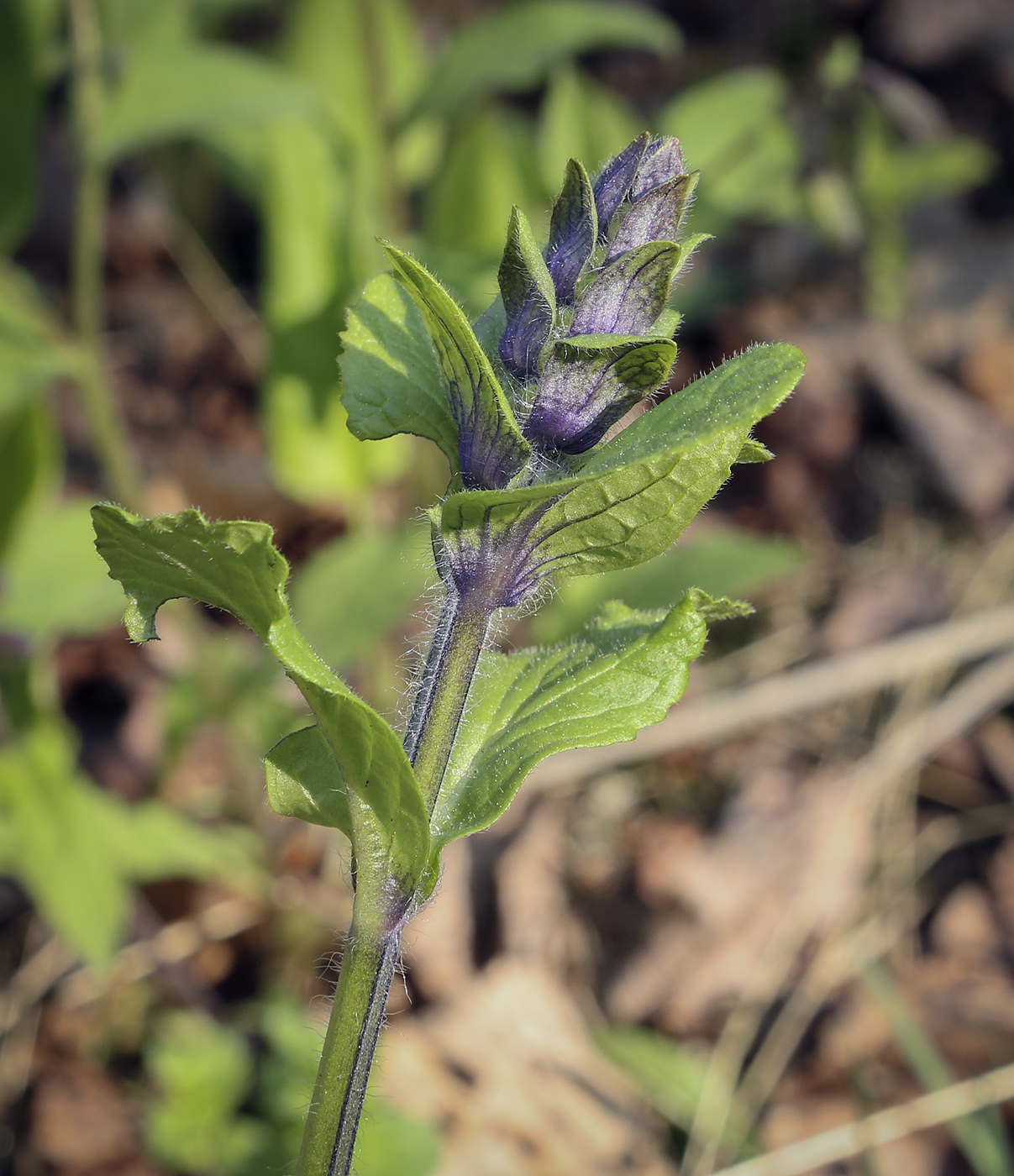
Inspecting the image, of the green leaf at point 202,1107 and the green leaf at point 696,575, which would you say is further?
the green leaf at point 696,575

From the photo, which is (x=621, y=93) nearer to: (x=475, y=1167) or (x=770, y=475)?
(x=770, y=475)

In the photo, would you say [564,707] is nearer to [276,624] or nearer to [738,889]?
[276,624]

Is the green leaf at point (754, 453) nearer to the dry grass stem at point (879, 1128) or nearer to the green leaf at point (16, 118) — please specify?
the dry grass stem at point (879, 1128)

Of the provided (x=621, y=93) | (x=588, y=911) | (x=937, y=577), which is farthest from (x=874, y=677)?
(x=621, y=93)

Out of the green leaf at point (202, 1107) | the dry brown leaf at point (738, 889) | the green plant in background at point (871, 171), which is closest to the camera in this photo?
the green leaf at point (202, 1107)

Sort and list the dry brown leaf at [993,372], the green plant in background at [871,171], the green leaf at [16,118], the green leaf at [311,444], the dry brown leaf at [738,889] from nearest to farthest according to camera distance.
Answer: the green leaf at [16,118] < the dry brown leaf at [738,889] < the green leaf at [311,444] < the green plant in background at [871,171] < the dry brown leaf at [993,372]

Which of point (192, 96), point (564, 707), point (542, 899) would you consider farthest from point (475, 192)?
point (564, 707)

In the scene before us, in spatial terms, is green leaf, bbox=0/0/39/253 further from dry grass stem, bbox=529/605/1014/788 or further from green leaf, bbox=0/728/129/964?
dry grass stem, bbox=529/605/1014/788

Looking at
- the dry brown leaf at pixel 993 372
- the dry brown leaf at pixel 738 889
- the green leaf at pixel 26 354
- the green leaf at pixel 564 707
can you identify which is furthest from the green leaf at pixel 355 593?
the dry brown leaf at pixel 993 372
